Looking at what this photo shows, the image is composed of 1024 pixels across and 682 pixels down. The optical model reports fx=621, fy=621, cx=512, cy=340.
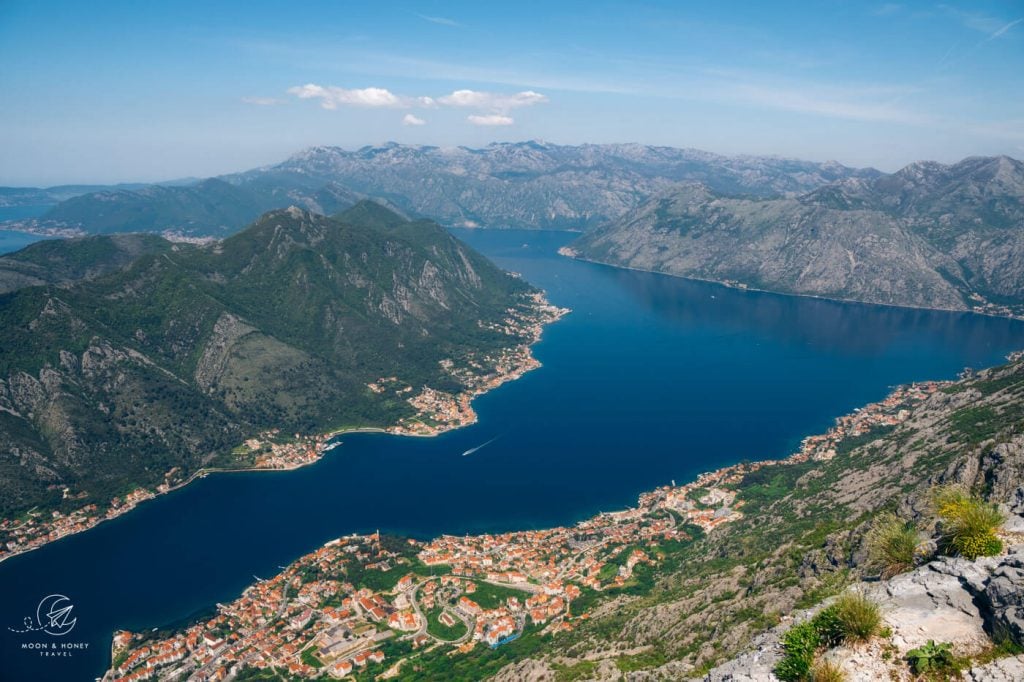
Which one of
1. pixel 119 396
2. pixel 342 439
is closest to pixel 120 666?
pixel 342 439

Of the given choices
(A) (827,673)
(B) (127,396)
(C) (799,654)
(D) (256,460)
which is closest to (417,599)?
(D) (256,460)

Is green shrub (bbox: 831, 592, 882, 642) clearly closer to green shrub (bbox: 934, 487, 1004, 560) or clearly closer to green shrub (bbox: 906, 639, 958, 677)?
green shrub (bbox: 906, 639, 958, 677)

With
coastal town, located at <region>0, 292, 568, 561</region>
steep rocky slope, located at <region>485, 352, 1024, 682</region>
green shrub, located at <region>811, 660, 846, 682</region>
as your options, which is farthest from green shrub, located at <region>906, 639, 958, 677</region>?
coastal town, located at <region>0, 292, 568, 561</region>

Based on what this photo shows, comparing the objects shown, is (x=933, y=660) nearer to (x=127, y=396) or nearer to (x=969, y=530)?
(x=969, y=530)

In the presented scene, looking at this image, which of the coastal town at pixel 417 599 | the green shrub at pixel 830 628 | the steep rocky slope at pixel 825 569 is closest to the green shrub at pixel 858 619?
the green shrub at pixel 830 628

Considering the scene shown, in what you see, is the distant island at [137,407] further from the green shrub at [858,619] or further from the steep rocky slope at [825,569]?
the green shrub at [858,619]
